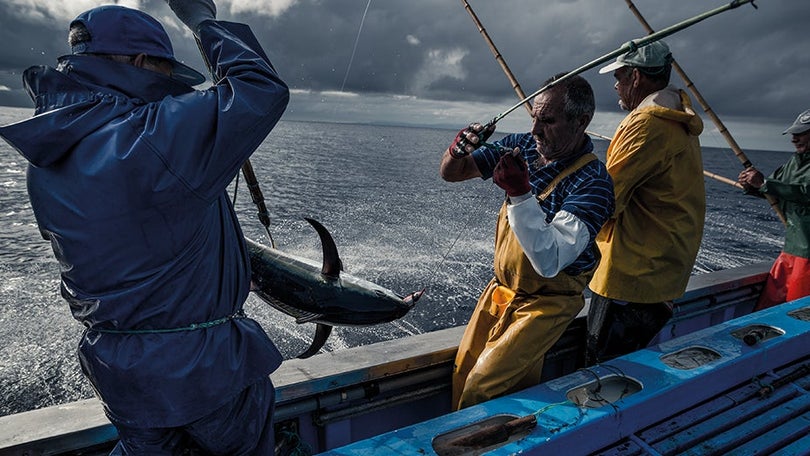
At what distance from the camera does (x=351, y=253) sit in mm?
10406

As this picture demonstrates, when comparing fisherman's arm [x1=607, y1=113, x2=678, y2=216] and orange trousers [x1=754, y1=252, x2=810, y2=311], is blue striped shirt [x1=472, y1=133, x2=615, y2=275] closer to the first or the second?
fisherman's arm [x1=607, y1=113, x2=678, y2=216]

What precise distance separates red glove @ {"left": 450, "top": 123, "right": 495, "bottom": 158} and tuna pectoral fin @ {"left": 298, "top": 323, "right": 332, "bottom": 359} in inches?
52.9

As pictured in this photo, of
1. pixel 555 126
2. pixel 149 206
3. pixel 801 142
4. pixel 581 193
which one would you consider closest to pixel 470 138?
pixel 555 126

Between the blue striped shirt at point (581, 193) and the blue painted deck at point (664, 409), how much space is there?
70cm

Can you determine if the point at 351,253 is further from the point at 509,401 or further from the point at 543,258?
the point at 543,258

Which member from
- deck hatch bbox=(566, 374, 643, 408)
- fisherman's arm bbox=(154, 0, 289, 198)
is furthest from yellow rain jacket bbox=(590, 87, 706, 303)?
fisherman's arm bbox=(154, 0, 289, 198)

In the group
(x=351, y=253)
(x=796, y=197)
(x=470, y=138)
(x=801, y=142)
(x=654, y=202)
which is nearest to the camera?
(x=470, y=138)

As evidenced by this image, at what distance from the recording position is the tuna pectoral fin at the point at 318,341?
9.39ft

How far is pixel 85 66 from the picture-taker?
138 cm

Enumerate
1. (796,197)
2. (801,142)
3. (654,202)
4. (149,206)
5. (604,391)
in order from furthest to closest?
(801,142), (796,197), (654,202), (604,391), (149,206)

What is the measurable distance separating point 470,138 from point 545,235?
27.5 inches

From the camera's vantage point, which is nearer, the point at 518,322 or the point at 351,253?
the point at 518,322

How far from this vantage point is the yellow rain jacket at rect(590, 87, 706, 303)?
9.51 feet

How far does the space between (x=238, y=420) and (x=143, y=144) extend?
39.5 inches
